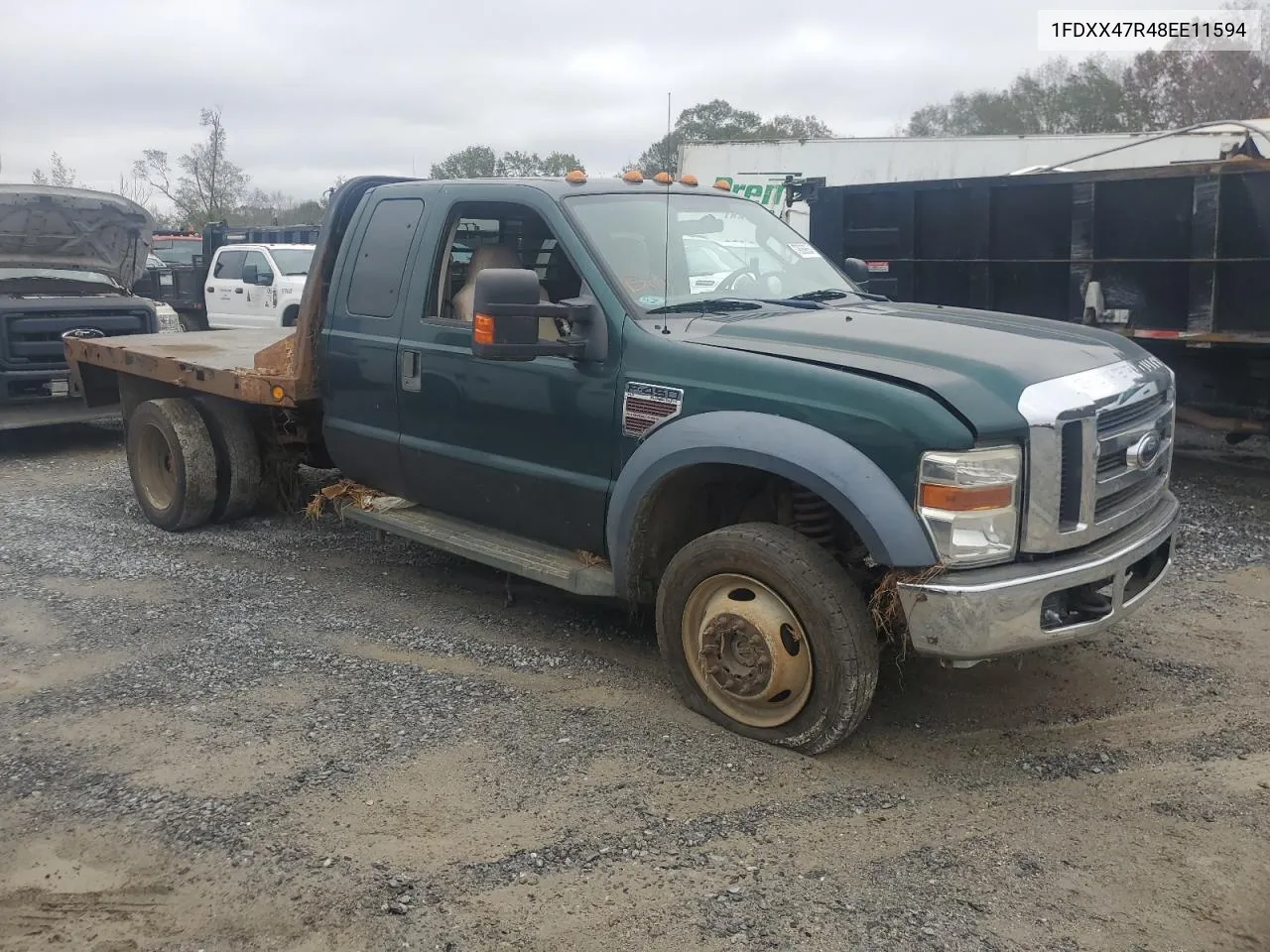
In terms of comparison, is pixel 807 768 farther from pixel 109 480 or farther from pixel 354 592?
pixel 109 480

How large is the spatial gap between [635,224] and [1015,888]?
9.80 ft

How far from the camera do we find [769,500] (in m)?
4.28

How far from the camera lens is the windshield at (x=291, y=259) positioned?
16.6 m

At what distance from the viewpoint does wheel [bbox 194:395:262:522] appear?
22.9 ft

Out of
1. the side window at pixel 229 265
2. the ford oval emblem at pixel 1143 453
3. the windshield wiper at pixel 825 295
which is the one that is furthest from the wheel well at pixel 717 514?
the side window at pixel 229 265

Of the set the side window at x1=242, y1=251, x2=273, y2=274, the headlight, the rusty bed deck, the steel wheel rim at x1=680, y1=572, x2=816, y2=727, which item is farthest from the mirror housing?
the side window at x1=242, y1=251, x2=273, y2=274

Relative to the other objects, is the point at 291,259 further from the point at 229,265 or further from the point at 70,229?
the point at 70,229

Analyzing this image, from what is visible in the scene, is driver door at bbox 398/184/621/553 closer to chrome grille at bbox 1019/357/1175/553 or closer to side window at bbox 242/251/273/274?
Result: chrome grille at bbox 1019/357/1175/553

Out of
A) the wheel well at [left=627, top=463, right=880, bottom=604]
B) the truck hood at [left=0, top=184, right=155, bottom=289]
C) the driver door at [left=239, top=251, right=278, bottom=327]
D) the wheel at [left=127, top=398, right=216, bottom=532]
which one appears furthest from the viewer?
the driver door at [left=239, top=251, right=278, bottom=327]

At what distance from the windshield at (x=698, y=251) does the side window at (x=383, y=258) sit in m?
1.05

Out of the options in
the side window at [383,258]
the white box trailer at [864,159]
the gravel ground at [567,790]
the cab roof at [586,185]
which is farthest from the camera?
the white box trailer at [864,159]

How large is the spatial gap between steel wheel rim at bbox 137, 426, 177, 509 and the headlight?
Answer: 5261 mm

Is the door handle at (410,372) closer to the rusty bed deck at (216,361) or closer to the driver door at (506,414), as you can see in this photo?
the driver door at (506,414)

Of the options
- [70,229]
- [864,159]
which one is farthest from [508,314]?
[864,159]
